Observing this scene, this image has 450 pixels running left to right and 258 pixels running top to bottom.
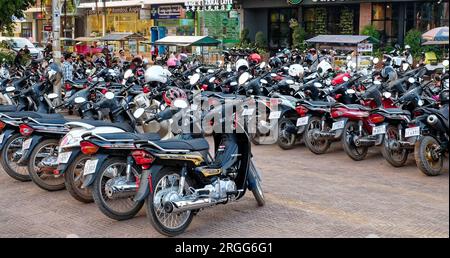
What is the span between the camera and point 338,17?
2844cm

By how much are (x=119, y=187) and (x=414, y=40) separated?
20532 mm

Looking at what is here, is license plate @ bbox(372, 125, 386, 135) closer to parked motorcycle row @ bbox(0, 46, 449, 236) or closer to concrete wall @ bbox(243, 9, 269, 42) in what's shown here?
parked motorcycle row @ bbox(0, 46, 449, 236)

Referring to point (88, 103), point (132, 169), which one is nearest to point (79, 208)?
point (132, 169)

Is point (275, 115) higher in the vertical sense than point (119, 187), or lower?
higher

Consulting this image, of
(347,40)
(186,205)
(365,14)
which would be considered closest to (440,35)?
(186,205)

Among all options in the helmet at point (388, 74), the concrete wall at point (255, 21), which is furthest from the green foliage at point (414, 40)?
the helmet at point (388, 74)

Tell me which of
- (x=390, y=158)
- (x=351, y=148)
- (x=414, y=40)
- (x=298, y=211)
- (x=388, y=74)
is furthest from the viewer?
(x=414, y=40)

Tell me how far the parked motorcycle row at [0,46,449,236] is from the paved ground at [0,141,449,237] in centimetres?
22

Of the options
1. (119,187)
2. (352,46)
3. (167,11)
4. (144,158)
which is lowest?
(119,187)

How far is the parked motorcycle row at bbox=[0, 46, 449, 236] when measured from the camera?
5.53 meters

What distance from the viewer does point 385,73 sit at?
12.5 metres

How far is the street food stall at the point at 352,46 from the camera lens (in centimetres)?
1711

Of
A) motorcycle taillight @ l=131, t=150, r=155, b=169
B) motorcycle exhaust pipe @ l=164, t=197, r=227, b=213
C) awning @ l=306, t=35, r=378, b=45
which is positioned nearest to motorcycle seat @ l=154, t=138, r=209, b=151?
motorcycle taillight @ l=131, t=150, r=155, b=169

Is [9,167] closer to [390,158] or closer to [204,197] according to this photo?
[204,197]
